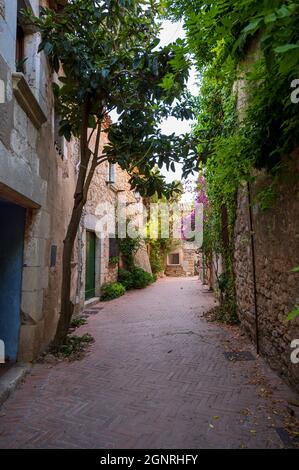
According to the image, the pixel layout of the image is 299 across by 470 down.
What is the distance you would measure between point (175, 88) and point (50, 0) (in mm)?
2946

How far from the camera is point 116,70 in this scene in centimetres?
454

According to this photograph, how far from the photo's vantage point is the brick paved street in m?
2.41

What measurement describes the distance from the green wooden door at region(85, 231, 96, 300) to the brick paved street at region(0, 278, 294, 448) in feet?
13.6

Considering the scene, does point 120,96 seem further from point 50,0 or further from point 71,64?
point 50,0

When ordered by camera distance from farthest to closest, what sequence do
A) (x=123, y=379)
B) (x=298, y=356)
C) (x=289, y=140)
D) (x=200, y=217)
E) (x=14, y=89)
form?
1. (x=200, y=217)
2. (x=123, y=379)
3. (x=14, y=89)
4. (x=298, y=356)
5. (x=289, y=140)

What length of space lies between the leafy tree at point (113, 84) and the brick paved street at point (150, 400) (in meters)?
1.14

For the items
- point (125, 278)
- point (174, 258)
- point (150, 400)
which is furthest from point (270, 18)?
point (174, 258)

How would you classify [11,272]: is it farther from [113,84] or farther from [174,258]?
[174,258]

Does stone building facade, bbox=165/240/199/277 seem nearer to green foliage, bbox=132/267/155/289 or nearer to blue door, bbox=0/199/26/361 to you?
green foliage, bbox=132/267/155/289

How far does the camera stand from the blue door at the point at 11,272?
4.06 meters

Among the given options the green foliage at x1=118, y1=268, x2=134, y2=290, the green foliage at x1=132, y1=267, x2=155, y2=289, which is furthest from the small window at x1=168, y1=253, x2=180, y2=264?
the green foliage at x1=118, y1=268, x2=134, y2=290
